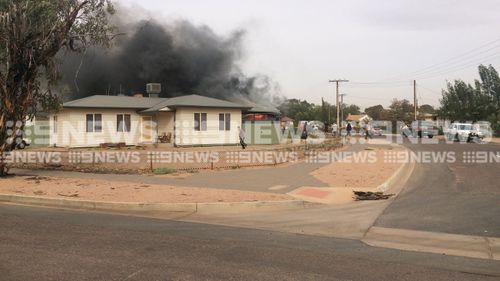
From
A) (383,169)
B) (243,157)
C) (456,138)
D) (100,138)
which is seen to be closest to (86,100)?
(100,138)

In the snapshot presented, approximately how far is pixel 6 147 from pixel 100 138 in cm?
1613

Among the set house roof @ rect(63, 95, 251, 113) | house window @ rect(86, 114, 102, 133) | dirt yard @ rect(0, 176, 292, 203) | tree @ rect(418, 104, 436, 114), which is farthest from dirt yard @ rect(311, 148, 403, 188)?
tree @ rect(418, 104, 436, 114)

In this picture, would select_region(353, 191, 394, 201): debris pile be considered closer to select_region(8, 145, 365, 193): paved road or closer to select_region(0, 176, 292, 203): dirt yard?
select_region(8, 145, 365, 193): paved road

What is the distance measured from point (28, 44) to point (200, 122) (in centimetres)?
1639

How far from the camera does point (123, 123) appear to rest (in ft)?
106

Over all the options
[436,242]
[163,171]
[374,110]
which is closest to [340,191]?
[436,242]

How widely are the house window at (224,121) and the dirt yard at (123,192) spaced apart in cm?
1864

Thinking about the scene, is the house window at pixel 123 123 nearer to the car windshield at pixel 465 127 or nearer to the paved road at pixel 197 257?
the paved road at pixel 197 257

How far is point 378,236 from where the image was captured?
7.46 metres

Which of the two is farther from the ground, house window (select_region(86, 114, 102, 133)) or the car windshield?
house window (select_region(86, 114, 102, 133))

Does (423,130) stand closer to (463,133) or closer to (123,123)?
(463,133)

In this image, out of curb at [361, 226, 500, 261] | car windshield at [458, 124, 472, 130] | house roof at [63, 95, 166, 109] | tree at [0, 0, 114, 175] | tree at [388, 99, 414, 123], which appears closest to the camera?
curb at [361, 226, 500, 261]

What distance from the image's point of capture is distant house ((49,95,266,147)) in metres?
30.3

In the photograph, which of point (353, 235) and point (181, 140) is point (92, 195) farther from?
point (181, 140)
